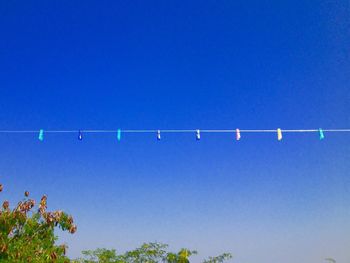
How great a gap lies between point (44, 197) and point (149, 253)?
25697 millimetres

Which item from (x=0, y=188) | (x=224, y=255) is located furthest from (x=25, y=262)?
(x=224, y=255)

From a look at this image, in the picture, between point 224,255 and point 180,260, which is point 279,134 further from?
point 224,255

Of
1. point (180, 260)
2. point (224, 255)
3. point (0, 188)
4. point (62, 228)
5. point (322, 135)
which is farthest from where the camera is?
point (224, 255)

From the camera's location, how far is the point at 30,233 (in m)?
15.9

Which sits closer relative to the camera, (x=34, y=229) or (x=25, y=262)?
(x=25, y=262)

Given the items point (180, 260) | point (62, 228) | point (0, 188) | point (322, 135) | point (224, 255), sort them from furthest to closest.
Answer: point (224, 255) → point (180, 260) → point (62, 228) → point (0, 188) → point (322, 135)

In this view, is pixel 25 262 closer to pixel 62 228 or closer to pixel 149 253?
pixel 62 228

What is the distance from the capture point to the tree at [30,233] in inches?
559

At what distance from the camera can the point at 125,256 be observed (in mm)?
40500

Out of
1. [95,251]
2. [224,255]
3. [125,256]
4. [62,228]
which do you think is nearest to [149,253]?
[125,256]

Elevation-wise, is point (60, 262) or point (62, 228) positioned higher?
point (62, 228)

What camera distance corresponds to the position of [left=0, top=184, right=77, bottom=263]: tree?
1420 centimetres

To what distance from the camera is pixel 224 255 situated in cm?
4200

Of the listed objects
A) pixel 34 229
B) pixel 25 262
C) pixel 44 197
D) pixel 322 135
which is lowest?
pixel 25 262
